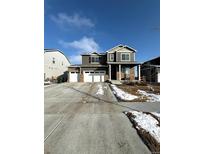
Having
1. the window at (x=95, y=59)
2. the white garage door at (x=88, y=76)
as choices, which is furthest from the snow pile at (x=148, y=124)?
the window at (x=95, y=59)

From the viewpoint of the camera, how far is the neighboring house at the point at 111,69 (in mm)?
18703

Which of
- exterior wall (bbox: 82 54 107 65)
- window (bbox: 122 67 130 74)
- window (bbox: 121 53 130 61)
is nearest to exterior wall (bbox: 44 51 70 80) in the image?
exterior wall (bbox: 82 54 107 65)

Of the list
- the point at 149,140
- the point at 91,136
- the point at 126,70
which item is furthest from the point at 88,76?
the point at 149,140

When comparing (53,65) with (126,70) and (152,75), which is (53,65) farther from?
(152,75)

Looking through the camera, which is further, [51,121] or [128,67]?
[128,67]

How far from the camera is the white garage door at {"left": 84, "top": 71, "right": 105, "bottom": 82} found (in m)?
18.7

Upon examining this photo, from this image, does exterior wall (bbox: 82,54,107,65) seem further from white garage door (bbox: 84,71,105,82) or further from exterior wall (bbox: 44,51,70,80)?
exterior wall (bbox: 44,51,70,80)

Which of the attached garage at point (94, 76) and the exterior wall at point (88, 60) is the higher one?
the exterior wall at point (88, 60)

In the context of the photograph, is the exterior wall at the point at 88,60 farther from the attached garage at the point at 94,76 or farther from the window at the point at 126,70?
the window at the point at 126,70
